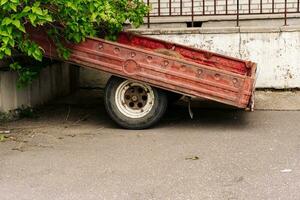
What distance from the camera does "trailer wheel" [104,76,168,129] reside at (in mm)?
6961

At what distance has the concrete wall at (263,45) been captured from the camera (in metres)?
8.77

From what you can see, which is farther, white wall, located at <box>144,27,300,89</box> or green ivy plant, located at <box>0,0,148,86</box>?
white wall, located at <box>144,27,300,89</box>

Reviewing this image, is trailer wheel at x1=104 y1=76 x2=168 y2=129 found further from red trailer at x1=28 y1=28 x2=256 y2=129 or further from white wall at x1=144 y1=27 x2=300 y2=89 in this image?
white wall at x1=144 y1=27 x2=300 y2=89

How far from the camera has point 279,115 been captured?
7.74 meters

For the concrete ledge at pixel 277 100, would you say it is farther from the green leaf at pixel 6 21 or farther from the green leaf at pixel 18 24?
the green leaf at pixel 6 21

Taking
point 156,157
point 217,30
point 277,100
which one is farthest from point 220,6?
point 156,157

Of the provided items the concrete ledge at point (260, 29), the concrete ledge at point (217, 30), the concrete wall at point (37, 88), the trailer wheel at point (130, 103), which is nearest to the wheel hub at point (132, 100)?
the trailer wheel at point (130, 103)

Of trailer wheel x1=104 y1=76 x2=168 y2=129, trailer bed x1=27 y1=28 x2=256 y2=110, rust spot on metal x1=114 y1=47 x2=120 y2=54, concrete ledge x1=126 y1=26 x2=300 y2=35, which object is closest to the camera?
trailer bed x1=27 y1=28 x2=256 y2=110

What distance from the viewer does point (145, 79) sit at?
676cm

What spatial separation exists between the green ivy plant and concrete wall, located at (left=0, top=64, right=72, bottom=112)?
21 centimetres

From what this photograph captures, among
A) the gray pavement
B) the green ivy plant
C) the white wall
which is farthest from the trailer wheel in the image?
the white wall

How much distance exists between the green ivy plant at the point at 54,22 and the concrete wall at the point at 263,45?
176cm

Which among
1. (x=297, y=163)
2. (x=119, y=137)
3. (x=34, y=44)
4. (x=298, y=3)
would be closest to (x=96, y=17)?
(x=34, y=44)

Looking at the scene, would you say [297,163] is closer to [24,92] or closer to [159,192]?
[159,192]
